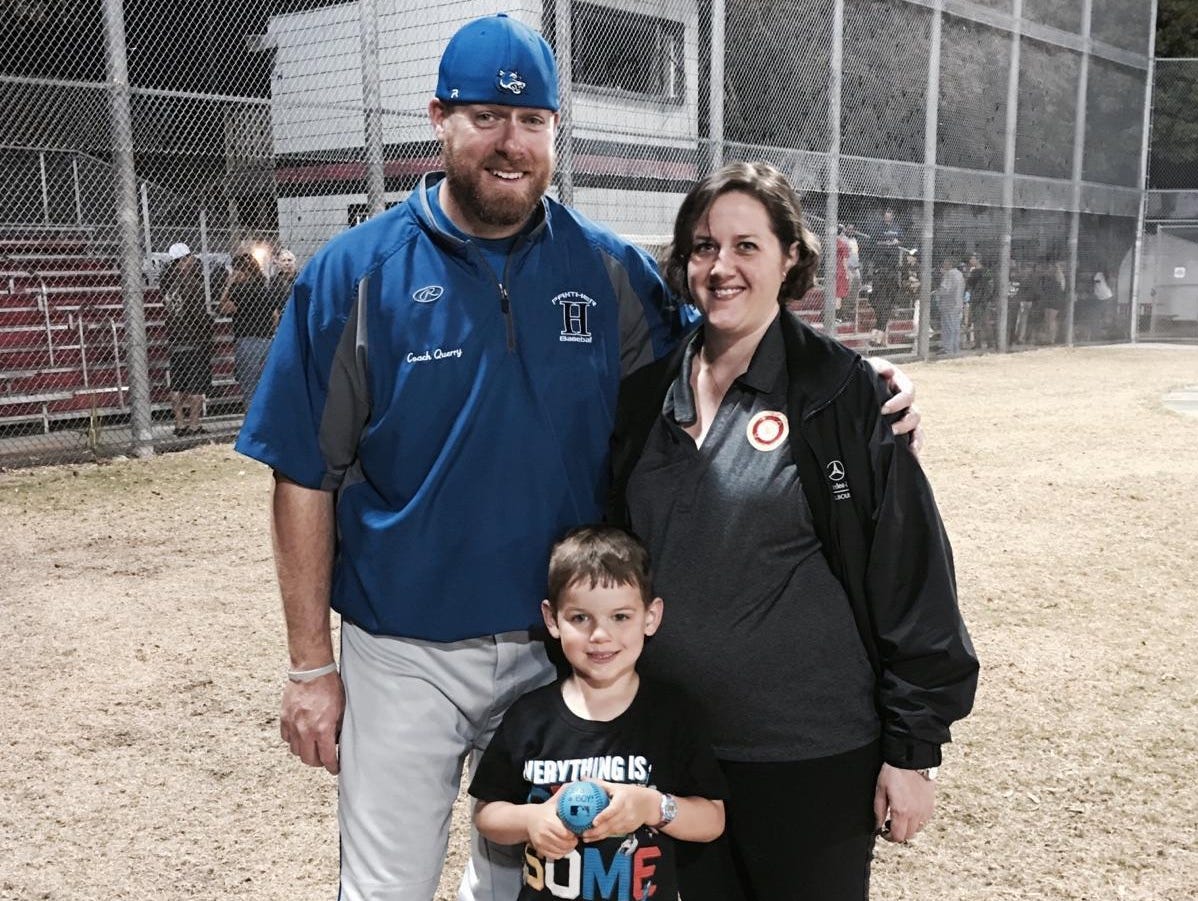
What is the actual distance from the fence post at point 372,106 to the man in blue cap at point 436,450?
9344mm

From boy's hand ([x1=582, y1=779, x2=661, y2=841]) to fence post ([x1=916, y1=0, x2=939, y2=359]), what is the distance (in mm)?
18732

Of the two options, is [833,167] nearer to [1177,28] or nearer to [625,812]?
[625,812]

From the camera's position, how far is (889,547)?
2080 mm

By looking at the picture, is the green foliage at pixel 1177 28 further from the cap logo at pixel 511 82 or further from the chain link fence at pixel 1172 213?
the cap logo at pixel 511 82

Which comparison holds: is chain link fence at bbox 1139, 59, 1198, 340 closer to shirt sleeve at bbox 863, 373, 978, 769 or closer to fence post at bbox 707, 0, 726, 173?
fence post at bbox 707, 0, 726, 173

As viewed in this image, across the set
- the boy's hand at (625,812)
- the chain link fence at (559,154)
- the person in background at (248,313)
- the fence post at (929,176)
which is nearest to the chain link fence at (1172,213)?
the chain link fence at (559,154)

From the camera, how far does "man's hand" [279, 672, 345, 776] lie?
2.41m

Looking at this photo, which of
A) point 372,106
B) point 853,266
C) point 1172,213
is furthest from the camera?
point 1172,213

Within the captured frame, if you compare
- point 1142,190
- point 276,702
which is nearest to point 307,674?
point 276,702

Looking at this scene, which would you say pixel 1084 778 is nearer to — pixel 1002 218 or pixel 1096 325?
pixel 1002 218

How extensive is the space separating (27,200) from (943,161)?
1497 cm

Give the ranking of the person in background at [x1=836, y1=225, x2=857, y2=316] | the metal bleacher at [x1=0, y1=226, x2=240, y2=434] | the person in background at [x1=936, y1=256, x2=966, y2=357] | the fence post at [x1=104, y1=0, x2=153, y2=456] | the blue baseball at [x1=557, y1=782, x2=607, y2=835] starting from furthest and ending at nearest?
the person in background at [x1=936, y1=256, x2=966, y2=357]
the person in background at [x1=836, y1=225, x2=857, y2=316]
the metal bleacher at [x1=0, y1=226, x2=240, y2=434]
the fence post at [x1=104, y1=0, x2=153, y2=456]
the blue baseball at [x1=557, y1=782, x2=607, y2=835]

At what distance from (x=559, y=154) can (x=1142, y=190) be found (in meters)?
19.3

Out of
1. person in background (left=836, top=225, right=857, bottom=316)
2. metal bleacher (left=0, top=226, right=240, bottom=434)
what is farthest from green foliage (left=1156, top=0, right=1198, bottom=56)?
metal bleacher (left=0, top=226, right=240, bottom=434)
